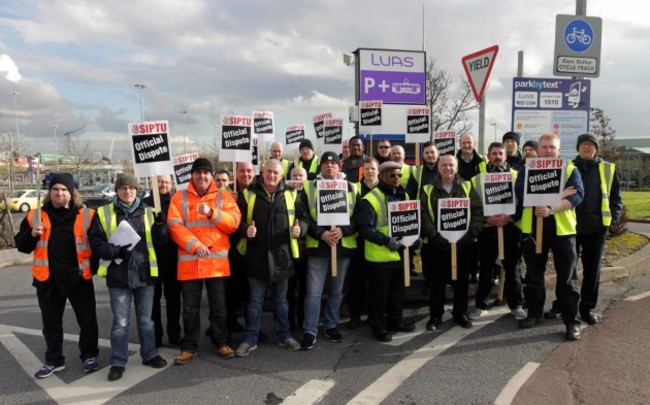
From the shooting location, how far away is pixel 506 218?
17.8ft

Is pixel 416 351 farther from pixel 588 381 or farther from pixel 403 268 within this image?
pixel 588 381

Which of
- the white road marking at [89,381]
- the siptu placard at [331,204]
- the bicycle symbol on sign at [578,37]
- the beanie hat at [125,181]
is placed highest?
the bicycle symbol on sign at [578,37]

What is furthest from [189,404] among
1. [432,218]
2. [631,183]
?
[631,183]

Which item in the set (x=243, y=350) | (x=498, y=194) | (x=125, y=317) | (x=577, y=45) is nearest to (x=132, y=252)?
(x=125, y=317)

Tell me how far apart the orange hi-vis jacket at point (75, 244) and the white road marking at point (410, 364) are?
2724 mm

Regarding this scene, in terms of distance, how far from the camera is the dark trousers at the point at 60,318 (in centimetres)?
445

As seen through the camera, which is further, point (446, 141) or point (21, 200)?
point (21, 200)

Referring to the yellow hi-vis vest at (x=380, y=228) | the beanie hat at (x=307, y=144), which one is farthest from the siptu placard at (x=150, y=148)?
the beanie hat at (x=307, y=144)

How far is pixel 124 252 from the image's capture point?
4277 mm

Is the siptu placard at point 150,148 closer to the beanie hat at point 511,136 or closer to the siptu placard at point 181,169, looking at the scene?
the siptu placard at point 181,169

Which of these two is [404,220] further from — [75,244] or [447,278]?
[75,244]

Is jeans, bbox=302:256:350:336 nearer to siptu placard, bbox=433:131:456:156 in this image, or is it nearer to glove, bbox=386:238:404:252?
glove, bbox=386:238:404:252

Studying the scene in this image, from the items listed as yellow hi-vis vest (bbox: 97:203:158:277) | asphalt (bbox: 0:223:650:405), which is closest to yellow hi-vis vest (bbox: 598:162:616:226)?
asphalt (bbox: 0:223:650:405)

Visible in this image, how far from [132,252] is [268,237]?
4.20ft
